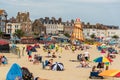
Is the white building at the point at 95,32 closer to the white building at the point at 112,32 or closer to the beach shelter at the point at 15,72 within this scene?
the white building at the point at 112,32

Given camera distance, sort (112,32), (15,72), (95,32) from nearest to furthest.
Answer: (15,72) < (95,32) < (112,32)

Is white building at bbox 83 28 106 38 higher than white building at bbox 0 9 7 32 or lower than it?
lower

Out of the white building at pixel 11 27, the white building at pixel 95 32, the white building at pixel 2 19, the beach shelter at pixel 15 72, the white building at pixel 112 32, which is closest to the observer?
the beach shelter at pixel 15 72

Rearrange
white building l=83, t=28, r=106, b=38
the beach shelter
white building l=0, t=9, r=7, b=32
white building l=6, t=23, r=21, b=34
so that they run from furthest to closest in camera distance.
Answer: white building l=83, t=28, r=106, b=38
white building l=6, t=23, r=21, b=34
white building l=0, t=9, r=7, b=32
the beach shelter

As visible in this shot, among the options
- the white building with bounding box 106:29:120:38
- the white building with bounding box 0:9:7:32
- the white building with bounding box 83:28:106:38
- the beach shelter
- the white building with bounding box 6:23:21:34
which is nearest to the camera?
the beach shelter

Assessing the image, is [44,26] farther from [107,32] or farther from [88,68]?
[88,68]

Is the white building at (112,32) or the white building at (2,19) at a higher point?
the white building at (2,19)

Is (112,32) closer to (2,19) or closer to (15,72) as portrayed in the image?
(2,19)

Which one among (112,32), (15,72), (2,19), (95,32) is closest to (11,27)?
(2,19)

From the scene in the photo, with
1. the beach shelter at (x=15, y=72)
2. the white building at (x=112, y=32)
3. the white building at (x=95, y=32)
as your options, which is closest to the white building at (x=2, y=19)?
the white building at (x=95, y=32)

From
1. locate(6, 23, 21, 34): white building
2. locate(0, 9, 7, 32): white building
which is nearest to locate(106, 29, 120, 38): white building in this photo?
locate(6, 23, 21, 34): white building

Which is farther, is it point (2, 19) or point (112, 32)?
point (112, 32)

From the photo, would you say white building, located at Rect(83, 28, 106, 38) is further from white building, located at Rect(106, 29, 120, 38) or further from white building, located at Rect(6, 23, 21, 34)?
white building, located at Rect(6, 23, 21, 34)

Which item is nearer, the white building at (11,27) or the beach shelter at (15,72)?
the beach shelter at (15,72)
